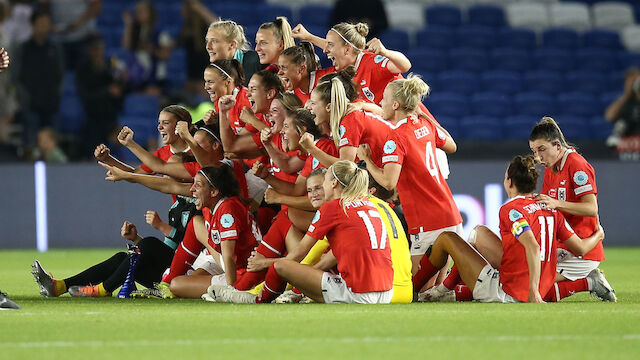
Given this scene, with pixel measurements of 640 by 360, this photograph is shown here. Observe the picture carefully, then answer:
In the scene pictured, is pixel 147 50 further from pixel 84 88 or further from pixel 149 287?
pixel 149 287

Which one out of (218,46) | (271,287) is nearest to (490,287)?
(271,287)

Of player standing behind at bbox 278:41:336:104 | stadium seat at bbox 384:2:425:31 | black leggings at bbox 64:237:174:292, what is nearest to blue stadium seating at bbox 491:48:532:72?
stadium seat at bbox 384:2:425:31

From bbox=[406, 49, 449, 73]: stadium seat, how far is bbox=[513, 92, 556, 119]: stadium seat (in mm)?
1383

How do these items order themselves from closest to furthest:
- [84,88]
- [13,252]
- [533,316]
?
1. [533,316]
2. [13,252]
3. [84,88]

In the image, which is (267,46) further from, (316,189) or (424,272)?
(424,272)

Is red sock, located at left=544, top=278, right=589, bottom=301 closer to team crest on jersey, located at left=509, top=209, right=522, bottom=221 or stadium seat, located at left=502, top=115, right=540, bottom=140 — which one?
team crest on jersey, located at left=509, top=209, right=522, bottom=221

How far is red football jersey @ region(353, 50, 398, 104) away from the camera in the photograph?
9.10 meters

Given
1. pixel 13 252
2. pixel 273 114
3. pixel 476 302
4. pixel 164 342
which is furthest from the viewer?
pixel 13 252

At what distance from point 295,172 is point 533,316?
263 cm

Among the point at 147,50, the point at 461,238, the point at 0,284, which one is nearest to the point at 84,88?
the point at 147,50

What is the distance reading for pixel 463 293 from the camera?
803 cm

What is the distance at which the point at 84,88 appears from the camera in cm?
1569

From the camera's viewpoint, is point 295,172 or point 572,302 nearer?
point 572,302

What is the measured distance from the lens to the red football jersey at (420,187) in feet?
26.4
